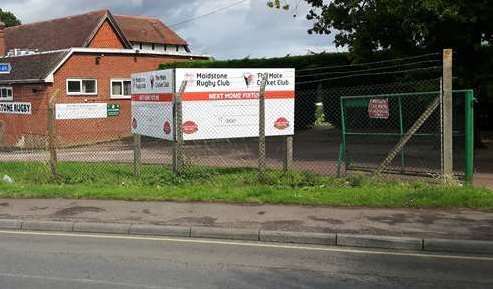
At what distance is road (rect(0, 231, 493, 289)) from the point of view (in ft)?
22.5

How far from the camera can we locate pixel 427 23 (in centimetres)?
1744


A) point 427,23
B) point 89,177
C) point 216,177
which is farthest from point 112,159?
point 427,23

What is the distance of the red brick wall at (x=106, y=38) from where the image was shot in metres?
47.5

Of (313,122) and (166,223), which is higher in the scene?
(313,122)

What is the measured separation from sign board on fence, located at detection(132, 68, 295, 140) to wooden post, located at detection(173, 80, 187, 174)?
0.22 metres

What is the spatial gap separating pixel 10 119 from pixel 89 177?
73.8ft

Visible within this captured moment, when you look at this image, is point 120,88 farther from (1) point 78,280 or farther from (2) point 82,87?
(1) point 78,280

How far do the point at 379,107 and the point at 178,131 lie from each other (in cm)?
412

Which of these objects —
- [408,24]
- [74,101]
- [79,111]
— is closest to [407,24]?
[408,24]

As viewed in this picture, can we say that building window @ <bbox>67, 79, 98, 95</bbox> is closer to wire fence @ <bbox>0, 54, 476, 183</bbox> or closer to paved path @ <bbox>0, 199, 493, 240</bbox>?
wire fence @ <bbox>0, 54, 476, 183</bbox>

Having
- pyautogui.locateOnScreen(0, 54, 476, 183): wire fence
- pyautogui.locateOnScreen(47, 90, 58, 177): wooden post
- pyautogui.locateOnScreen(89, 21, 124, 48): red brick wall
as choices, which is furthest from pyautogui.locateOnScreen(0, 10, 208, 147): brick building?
pyautogui.locateOnScreen(47, 90, 58, 177): wooden post

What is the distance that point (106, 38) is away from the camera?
Answer: 160 ft

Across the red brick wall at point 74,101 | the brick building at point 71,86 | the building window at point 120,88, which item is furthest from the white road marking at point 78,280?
the building window at point 120,88

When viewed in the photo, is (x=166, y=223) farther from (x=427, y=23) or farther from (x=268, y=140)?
(x=268, y=140)
